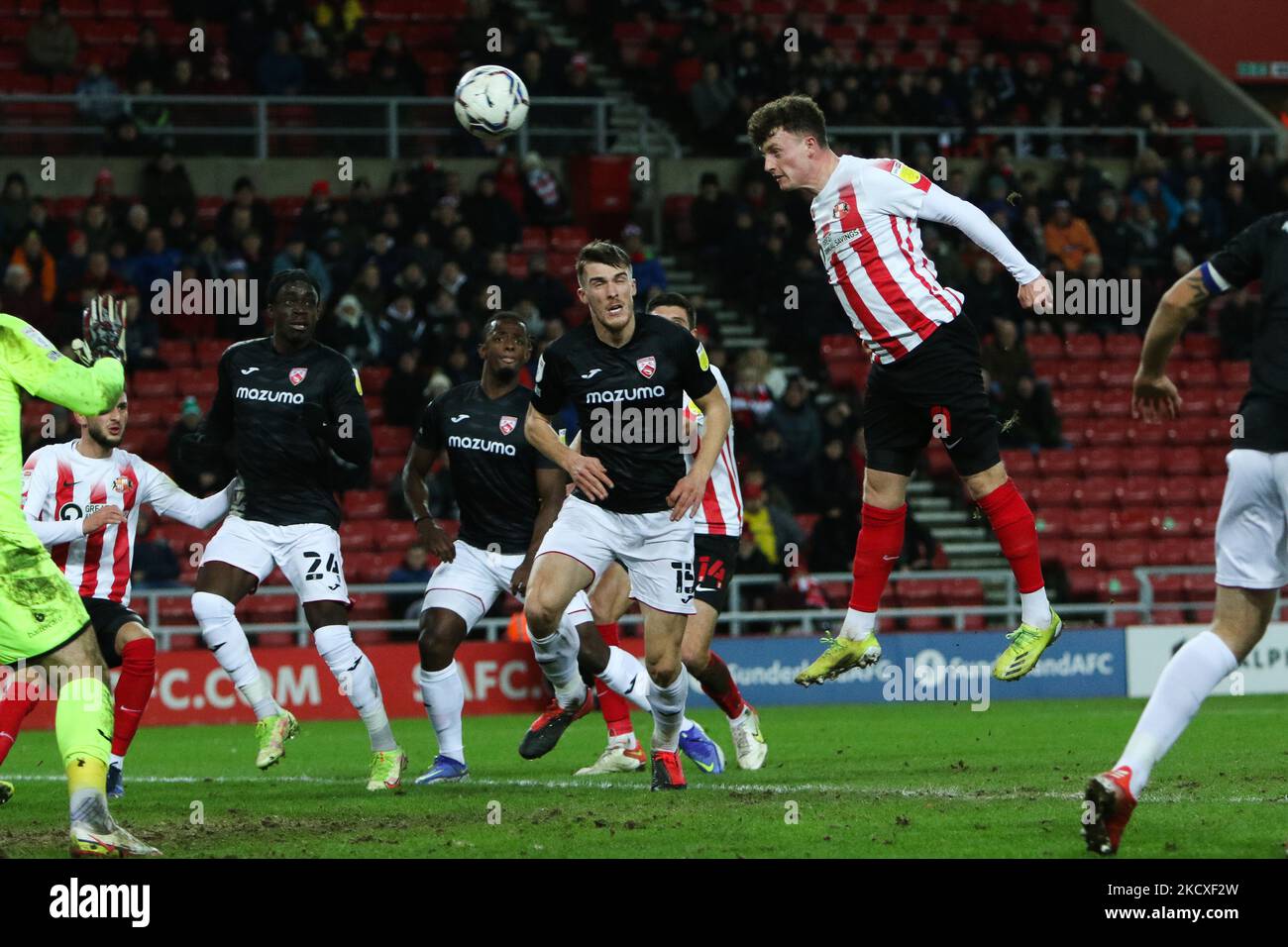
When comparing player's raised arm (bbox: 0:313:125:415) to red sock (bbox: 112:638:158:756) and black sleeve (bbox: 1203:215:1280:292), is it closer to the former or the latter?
red sock (bbox: 112:638:158:756)

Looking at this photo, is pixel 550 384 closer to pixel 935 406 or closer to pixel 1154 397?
pixel 935 406

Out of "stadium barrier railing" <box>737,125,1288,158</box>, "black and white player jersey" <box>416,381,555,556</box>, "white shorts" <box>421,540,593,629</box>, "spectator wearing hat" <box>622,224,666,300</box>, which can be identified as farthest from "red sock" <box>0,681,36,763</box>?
"stadium barrier railing" <box>737,125,1288,158</box>

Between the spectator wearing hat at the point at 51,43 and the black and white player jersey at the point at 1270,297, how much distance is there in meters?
18.0

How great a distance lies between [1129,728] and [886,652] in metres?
4.46

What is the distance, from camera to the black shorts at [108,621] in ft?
28.7

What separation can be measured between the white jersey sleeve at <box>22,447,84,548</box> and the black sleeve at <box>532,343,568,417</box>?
253 centimetres

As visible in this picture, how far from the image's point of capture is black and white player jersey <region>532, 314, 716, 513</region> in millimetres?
9406

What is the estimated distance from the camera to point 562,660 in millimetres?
10562

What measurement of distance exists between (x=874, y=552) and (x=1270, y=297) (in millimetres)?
2786

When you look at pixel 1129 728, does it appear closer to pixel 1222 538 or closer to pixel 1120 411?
pixel 1222 538

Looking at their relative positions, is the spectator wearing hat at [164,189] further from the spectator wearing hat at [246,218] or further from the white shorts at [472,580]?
the white shorts at [472,580]

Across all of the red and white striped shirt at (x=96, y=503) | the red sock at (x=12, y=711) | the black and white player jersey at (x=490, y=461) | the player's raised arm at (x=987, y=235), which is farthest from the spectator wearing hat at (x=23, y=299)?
the player's raised arm at (x=987, y=235)

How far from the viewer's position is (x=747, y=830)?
7840 mm
